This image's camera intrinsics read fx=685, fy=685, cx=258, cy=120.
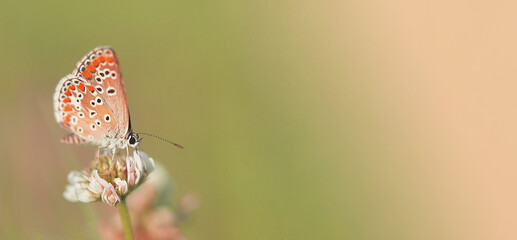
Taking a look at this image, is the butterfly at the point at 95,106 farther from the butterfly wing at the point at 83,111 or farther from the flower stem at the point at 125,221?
the flower stem at the point at 125,221

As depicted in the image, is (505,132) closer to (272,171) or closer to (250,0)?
(272,171)

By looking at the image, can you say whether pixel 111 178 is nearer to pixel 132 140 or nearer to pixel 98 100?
pixel 132 140

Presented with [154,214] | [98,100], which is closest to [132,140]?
[98,100]

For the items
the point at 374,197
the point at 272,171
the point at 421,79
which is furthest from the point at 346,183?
the point at 421,79

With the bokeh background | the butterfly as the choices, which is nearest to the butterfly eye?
the butterfly

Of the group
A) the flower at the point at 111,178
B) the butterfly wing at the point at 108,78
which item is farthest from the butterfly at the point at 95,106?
the flower at the point at 111,178
